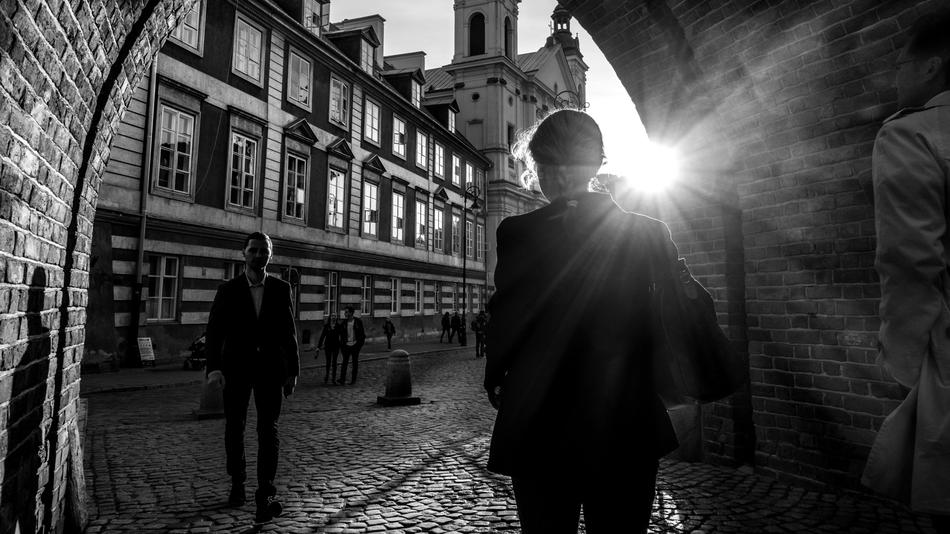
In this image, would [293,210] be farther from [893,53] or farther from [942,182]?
[942,182]

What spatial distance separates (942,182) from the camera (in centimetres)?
166

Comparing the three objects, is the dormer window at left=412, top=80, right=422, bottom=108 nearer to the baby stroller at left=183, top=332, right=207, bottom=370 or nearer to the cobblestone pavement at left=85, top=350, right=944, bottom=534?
the baby stroller at left=183, top=332, right=207, bottom=370

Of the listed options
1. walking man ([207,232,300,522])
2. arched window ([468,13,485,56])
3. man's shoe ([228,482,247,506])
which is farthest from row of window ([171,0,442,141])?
arched window ([468,13,485,56])

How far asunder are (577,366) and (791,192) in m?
3.66

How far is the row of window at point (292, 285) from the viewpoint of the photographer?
1505cm

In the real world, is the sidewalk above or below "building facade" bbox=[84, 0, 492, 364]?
below

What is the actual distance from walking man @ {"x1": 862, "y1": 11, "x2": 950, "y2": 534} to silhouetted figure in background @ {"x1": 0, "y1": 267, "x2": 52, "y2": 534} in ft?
9.97

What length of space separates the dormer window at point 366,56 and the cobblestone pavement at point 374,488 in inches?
797

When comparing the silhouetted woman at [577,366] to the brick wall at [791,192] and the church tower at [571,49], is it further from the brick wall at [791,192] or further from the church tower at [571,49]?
the church tower at [571,49]

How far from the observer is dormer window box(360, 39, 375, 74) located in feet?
80.3

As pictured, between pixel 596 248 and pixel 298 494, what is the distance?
375 centimetres

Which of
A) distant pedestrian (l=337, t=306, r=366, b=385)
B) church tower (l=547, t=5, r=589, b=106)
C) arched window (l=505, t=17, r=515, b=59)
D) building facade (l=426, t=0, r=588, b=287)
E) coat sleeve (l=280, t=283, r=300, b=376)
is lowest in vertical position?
distant pedestrian (l=337, t=306, r=366, b=385)

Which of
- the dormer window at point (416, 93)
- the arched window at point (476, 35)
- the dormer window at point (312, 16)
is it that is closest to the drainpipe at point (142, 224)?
the dormer window at point (312, 16)

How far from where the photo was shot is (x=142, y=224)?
46.6 ft
